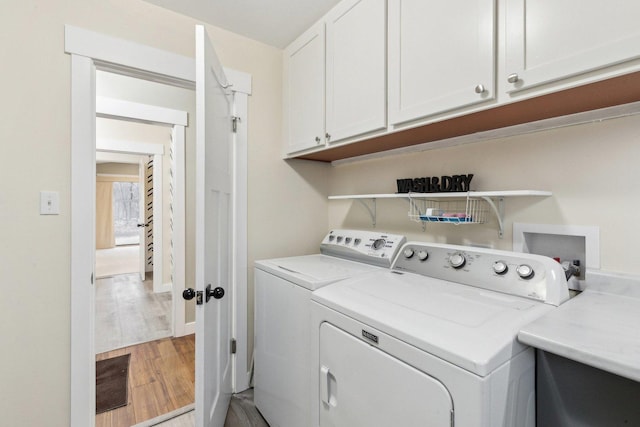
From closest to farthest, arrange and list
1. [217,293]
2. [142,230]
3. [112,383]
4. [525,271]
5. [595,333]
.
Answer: [595,333] → [525,271] → [217,293] → [112,383] → [142,230]

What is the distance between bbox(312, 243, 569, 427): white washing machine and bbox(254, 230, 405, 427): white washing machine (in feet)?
0.53

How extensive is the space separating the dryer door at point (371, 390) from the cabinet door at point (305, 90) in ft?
3.85

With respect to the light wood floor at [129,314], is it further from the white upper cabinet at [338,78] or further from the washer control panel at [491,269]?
the washer control panel at [491,269]

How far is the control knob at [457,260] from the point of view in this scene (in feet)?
4.05

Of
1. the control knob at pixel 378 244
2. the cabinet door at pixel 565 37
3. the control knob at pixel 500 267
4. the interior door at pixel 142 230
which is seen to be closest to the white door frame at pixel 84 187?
the control knob at pixel 378 244

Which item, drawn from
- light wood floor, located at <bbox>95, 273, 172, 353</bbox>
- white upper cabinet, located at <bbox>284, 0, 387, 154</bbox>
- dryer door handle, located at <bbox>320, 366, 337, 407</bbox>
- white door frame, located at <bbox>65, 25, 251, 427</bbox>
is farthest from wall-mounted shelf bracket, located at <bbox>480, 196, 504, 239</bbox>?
light wood floor, located at <bbox>95, 273, 172, 353</bbox>

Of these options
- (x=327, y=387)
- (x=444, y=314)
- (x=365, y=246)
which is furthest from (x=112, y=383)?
(x=444, y=314)

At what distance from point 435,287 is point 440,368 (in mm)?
495

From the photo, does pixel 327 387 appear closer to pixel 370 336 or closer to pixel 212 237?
pixel 370 336

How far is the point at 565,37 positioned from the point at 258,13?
1.55 m

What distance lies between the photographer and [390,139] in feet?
5.08

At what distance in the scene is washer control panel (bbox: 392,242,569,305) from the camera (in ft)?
3.23

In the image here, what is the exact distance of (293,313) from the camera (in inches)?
56.0

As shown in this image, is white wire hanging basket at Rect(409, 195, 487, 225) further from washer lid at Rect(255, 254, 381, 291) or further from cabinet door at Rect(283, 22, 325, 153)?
cabinet door at Rect(283, 22, 325, 153)
